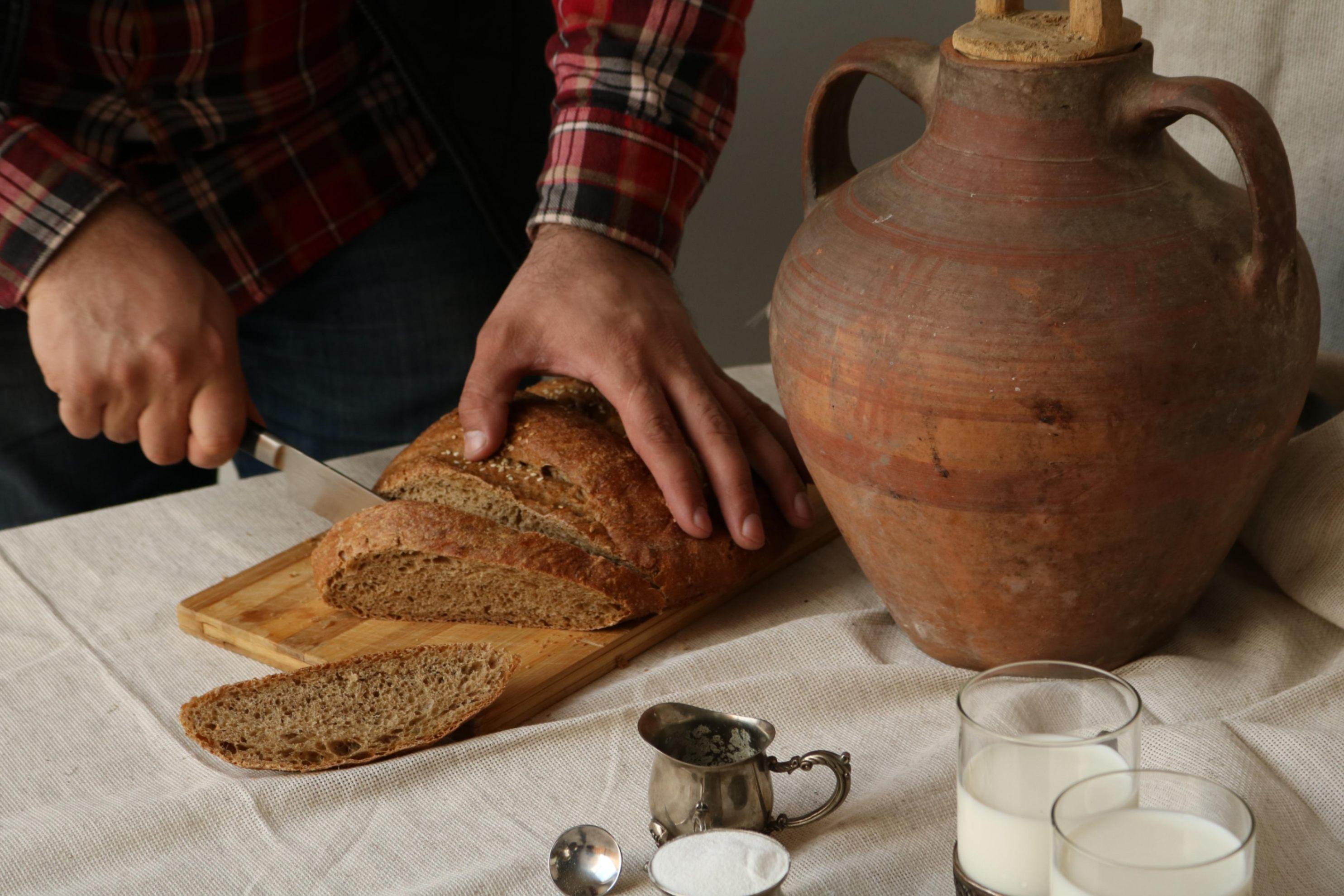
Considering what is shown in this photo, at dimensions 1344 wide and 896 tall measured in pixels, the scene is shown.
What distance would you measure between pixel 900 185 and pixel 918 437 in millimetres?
226

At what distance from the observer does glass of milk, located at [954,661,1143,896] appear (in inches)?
30.5

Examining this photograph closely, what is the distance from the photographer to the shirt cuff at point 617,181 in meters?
1.53

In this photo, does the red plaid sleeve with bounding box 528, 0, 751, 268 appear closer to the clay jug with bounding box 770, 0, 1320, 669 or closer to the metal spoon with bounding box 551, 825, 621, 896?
the clay jug with bounding box 770, 0, 1320, 669

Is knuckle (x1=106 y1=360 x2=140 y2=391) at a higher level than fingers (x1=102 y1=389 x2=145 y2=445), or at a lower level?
higher

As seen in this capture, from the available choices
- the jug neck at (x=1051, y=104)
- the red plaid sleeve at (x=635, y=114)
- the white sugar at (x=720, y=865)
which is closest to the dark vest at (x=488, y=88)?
the red plaid sleeve at (x=635, y=114)

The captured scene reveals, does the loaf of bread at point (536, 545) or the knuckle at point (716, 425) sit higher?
the knuckle at point (716, 425)

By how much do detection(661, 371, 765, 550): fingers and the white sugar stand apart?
49cm

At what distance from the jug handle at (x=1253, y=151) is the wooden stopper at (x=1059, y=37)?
5 centimetres

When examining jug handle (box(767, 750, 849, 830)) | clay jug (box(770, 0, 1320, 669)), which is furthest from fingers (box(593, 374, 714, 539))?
jug handle (box(767, 750, 849, 830))

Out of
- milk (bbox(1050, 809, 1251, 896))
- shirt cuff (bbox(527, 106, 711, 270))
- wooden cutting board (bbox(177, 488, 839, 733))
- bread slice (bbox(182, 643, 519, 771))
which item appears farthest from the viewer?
shirt cuff (bbox(527, 106, 711, 270))

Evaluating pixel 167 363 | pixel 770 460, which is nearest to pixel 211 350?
pixel 167 363

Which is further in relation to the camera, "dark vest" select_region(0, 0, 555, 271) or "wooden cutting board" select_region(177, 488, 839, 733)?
"dark vest" select_region(0, 0, 555, 271)

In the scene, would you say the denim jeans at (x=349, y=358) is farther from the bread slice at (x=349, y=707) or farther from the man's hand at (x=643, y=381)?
the bread slice at (x=349, y=707)

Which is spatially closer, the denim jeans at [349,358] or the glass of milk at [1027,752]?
the glass of milk at [1027,752]
